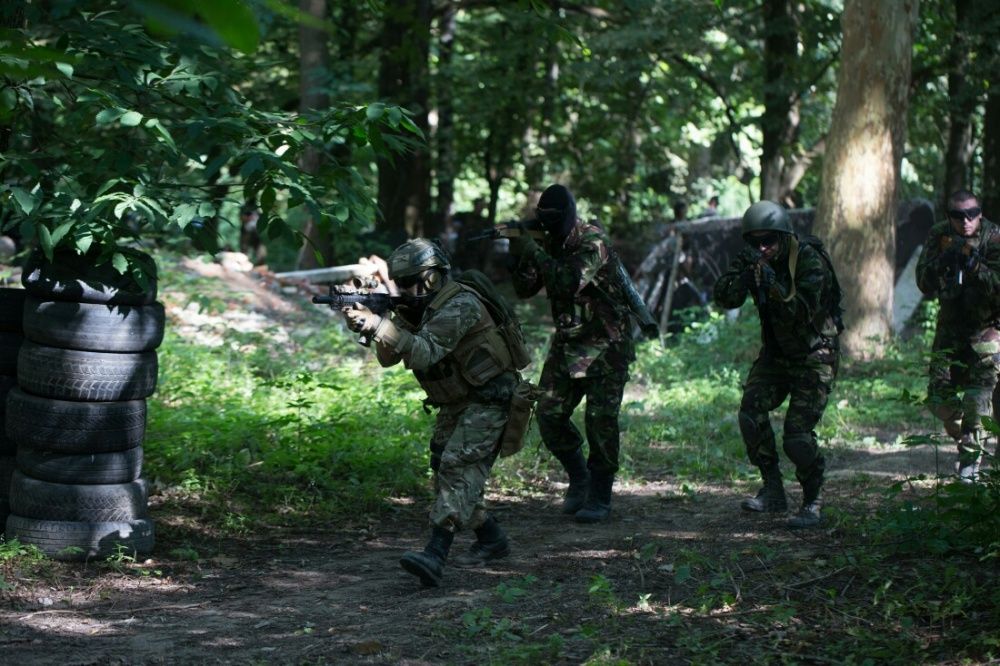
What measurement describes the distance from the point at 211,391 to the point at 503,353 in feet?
14.0

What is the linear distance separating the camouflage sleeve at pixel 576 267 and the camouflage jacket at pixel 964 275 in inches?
88.6

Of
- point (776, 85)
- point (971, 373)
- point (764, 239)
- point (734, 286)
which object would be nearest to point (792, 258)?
point (764, 239)

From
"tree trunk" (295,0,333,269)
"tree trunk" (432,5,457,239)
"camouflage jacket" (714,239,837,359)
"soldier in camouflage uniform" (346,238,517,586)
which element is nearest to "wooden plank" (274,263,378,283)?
"tree trunk" (295,0,333,269)

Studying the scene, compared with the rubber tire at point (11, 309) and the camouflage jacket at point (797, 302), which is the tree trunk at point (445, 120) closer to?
the camouflage jacket at point (797, 302)

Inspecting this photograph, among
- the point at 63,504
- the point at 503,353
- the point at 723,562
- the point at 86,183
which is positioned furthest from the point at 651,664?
the point at 86,183

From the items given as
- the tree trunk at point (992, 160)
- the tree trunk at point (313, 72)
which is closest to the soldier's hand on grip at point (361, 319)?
the tree trunk at point (313, 72)

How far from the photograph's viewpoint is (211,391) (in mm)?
9375

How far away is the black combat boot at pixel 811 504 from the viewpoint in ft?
21.5

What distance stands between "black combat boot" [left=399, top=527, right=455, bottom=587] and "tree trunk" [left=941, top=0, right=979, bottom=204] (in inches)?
500

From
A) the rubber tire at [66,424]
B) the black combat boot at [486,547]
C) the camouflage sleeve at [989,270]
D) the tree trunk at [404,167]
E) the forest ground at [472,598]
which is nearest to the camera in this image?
the forest ground at [472,598]

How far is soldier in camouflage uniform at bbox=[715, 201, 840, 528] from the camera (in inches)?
253

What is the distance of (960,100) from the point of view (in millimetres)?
15906

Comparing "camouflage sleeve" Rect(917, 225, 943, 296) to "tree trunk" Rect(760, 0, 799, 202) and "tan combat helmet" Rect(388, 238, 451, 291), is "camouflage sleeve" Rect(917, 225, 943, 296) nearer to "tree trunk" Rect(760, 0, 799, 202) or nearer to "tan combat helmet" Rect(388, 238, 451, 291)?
"tan combat helmet" Rect(388, 238, 451, 291)

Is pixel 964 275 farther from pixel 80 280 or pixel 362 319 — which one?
pixel 80 280
